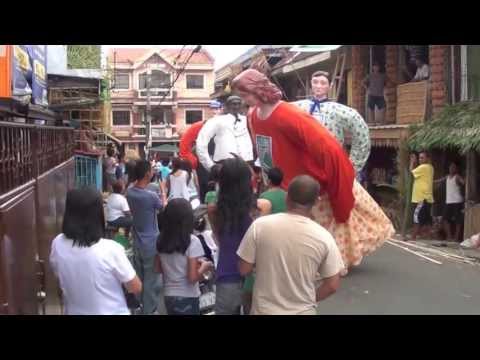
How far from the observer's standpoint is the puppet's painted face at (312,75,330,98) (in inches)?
264

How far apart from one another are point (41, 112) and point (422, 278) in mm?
6277

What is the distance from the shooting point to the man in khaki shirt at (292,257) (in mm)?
3605

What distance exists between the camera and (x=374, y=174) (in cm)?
1822

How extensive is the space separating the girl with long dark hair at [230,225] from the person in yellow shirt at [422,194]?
29.0 ft

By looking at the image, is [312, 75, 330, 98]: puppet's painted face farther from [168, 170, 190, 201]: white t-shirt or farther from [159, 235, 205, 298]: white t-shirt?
[168, 170, 190, 201]: white t-shirt

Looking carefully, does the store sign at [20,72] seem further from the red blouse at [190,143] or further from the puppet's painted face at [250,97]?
the puppet's painted face at [250,97]

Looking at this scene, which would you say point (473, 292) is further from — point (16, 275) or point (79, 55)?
point (79, 55)

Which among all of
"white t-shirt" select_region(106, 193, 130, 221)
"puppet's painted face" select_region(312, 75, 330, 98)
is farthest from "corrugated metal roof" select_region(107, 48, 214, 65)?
"puppet's painted face" select_region(312, 75, 330, 98)

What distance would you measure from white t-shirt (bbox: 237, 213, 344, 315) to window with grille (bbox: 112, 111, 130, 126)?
55.5 metres

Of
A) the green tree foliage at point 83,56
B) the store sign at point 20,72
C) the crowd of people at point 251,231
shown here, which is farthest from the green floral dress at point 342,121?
the green tree foliage at point 83,56

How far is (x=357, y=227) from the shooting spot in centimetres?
657

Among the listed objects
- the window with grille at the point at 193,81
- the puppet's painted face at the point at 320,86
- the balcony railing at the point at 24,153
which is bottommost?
the balcony railing at the point at 24,153
